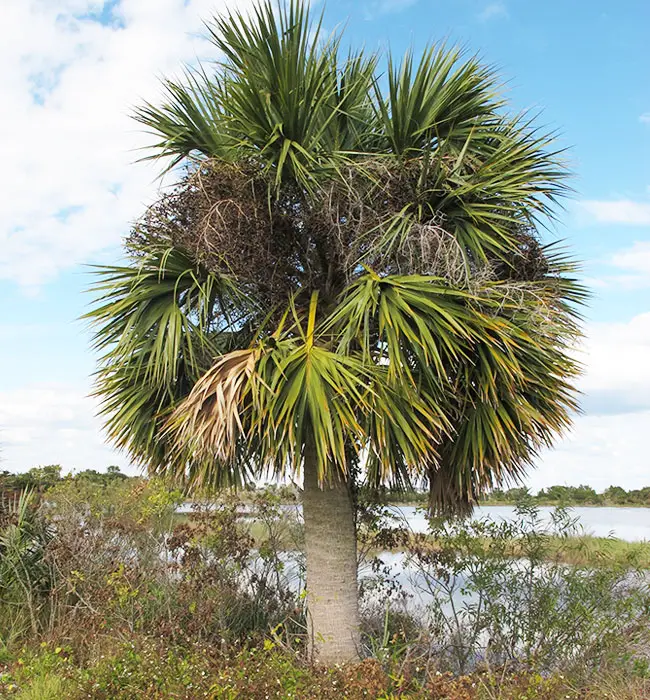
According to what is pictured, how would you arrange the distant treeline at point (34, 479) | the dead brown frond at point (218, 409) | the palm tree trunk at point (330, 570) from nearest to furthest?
1. the dead brown frond at point (218, 409)
2. the palm tree trunk at point (330, 570)
3. the distant treeline at point (34, 479)

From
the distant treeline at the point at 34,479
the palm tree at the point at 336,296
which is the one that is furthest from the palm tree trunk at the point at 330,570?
the distant treeline at the point at 34,479

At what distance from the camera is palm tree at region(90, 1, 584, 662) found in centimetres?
555

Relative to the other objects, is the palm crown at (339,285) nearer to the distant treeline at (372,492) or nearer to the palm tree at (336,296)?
the palm tree at (336,296)

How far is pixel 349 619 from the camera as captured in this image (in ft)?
20.4

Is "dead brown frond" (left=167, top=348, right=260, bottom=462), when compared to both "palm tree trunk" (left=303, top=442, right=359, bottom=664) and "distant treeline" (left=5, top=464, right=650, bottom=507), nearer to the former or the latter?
"palm tree trunk" (left=303, top=442, right=359, bottom=664)

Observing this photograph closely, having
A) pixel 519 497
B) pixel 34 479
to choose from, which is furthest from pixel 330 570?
pixel 34 479

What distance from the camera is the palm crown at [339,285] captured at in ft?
18.1

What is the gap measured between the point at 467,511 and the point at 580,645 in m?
1.80

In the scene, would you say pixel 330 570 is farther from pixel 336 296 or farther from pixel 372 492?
pixel 336 296

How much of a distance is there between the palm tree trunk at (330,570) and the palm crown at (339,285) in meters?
0.35

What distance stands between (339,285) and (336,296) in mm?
153

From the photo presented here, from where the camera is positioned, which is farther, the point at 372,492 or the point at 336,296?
the point at 372,492

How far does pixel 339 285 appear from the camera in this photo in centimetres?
677

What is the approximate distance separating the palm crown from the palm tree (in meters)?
0.02
